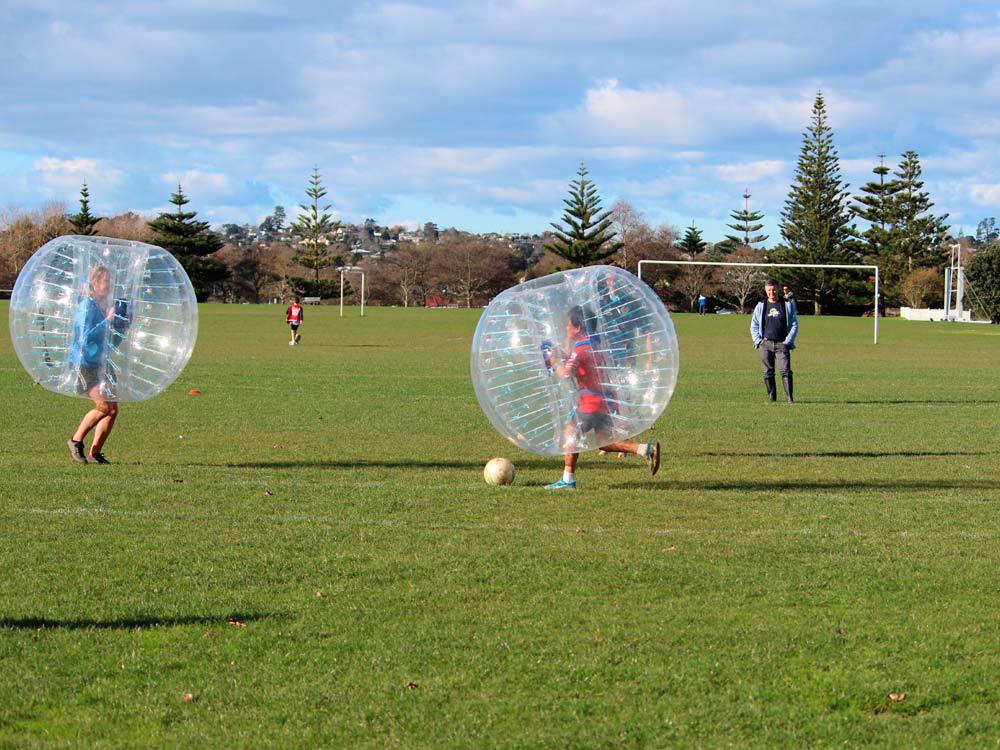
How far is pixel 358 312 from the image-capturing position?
75.6m

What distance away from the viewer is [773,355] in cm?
1973

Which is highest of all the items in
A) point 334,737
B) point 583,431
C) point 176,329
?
point 176,329

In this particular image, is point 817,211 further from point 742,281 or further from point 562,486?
point 562,486

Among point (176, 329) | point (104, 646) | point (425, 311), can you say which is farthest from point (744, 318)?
point (104, 646)

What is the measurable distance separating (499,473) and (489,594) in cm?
395

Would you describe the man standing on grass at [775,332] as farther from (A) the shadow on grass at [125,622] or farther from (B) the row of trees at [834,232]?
(B) the row of trees at [834,232]

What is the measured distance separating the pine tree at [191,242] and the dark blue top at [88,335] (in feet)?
286

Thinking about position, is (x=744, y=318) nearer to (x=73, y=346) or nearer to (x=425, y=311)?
(x=425, y=311)

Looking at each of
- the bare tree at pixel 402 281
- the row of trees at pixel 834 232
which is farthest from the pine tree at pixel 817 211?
the bare tree at pixel 402 281

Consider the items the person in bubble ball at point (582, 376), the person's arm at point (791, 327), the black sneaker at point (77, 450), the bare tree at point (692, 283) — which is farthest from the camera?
the bare tree at point (692, 283)

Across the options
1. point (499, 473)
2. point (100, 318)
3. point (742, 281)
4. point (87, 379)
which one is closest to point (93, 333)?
point (100, 318)

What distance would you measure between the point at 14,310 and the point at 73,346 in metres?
0.76

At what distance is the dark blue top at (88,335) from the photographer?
10.9 meters

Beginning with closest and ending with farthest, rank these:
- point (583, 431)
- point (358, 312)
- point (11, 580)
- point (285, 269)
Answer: point (11, 580) < point (583, 431) < point (358, 312) < point (285, 269)
